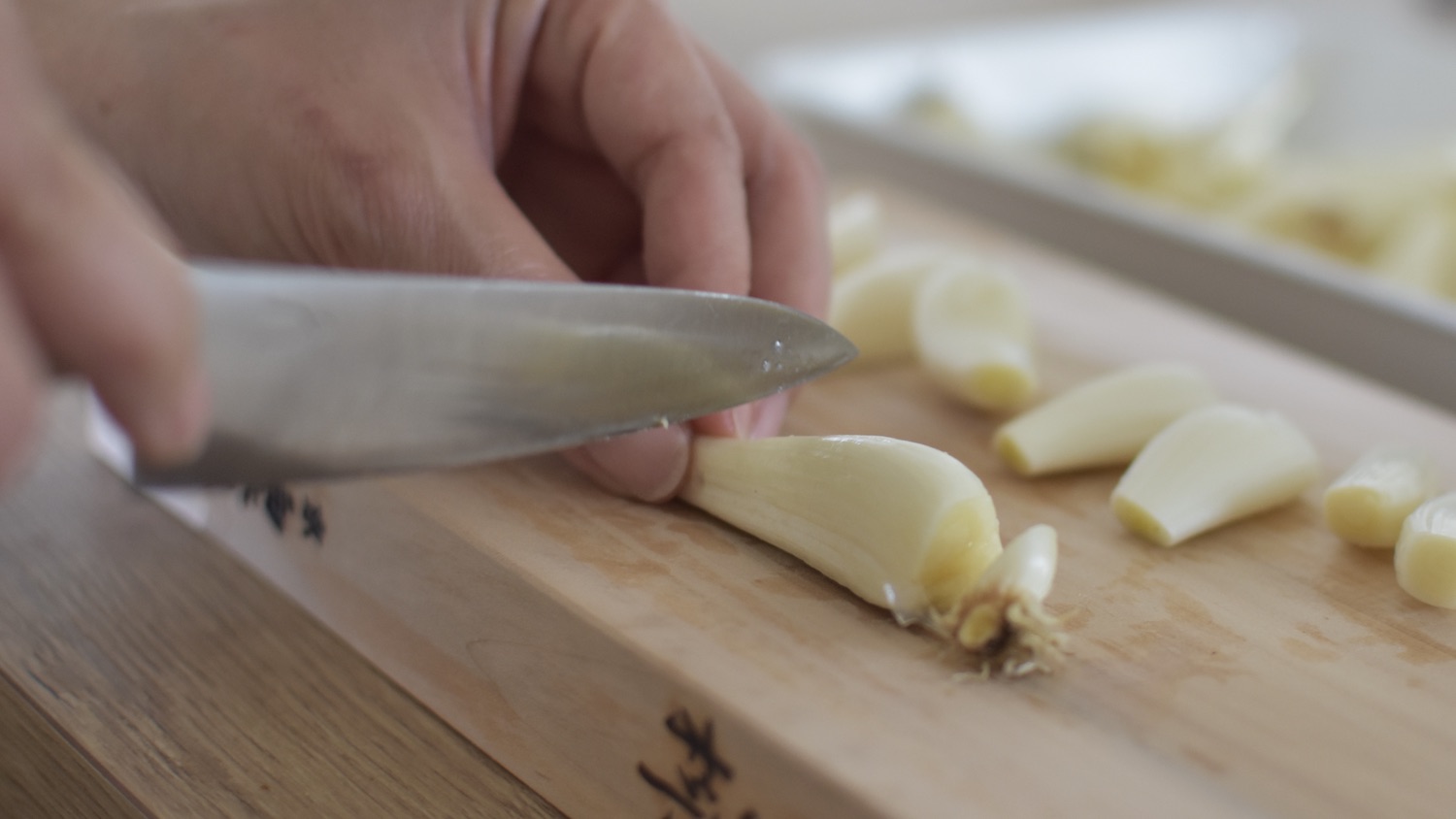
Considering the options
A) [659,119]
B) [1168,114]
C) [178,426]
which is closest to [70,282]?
[178,426]

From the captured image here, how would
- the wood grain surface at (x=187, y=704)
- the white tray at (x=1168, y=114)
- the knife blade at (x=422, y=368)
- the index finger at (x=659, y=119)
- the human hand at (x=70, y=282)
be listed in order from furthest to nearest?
the white tray at (x=1168, y=114) < the index finger at (x=659, y=119) < the wood grain surface at (x=187, y=704) < the knife blade at (x=422, y=368) < the human hand at (x=70, y=282)

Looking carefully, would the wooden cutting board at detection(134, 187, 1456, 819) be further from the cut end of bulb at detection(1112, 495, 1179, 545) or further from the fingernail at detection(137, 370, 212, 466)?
the fingernail at detection(137, 370, 212, 466)

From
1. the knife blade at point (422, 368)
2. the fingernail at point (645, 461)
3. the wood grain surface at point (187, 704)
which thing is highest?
the knife blade at point (422, 368)

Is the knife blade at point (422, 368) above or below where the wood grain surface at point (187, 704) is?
above

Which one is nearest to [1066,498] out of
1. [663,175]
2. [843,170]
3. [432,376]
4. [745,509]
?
[745,509]

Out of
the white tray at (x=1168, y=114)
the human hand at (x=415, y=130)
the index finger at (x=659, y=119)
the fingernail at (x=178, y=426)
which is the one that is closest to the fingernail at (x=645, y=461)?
the human hand at (x=415, y=130)

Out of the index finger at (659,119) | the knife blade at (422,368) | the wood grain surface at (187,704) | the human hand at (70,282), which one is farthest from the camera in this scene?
the index finger at (659,119)

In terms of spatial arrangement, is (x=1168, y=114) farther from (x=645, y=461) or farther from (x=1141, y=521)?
(x=645, y=461)

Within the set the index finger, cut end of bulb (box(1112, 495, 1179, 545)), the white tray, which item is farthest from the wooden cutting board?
the white tray

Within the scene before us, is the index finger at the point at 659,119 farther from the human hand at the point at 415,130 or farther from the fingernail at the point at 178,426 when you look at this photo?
the fingernail at the point at 178,426
